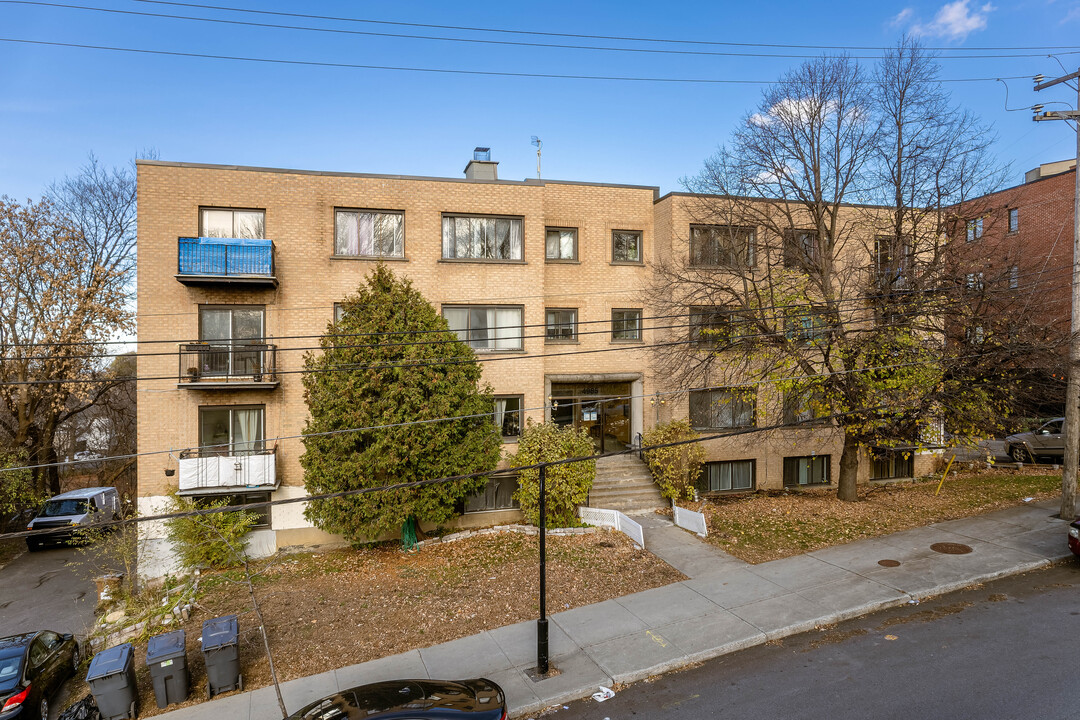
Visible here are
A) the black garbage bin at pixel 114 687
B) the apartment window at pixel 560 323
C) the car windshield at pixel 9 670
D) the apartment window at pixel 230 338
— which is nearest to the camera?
the black garbage bin at pixel 114 687

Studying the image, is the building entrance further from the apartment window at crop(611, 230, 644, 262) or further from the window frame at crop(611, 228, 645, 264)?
the apartment window at crop(611, 230, 644, 262)

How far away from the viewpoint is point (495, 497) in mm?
19047

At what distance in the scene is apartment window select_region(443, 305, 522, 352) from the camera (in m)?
19.0

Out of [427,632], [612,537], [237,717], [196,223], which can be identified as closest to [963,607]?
[612,537]

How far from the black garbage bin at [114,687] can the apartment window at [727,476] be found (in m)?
16.2

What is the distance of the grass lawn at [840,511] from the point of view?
595 inches

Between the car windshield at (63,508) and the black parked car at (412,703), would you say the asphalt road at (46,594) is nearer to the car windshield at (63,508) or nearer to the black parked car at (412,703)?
the car windshield at (63,508)

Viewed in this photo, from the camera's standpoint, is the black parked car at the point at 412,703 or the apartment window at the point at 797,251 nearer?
the black parked car at the point at 412,703

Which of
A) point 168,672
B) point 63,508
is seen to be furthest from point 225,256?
point 63,508

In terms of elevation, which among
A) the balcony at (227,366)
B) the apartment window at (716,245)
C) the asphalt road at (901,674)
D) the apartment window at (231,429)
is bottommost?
the asphalt road at (901,674)

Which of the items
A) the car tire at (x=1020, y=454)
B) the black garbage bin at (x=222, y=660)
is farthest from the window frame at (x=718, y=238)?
the car tire at (x=1020, y=454)

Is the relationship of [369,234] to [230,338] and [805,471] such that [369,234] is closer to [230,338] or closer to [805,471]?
[230,338]

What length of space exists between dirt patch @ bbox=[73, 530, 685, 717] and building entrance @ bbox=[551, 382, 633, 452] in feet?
16.7

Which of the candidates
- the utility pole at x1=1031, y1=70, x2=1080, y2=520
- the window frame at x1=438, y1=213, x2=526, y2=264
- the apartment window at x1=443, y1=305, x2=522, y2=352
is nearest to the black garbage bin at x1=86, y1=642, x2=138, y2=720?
the apartment window at x1=443, y1=305, x2=522, y2=352
